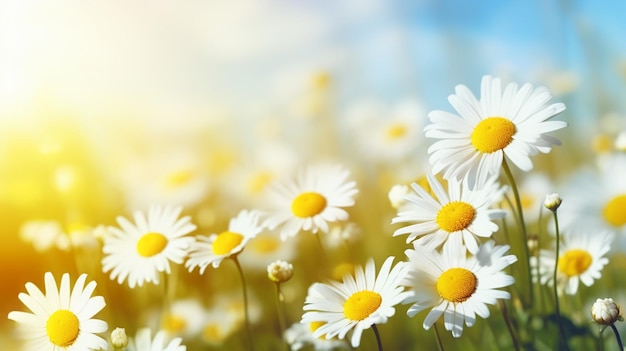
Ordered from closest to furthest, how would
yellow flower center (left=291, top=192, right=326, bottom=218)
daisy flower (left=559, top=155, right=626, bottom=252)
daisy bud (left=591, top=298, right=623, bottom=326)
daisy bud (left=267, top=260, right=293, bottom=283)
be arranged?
1. daisy bud (left=591, top=298, right=623, bottom=326)
2. daisy bud (left=267, top=260, right=293, bottom=283)
3. yellow flower center (left=291, top=192, right=326, bottom=218)
4. daisy flower (left=559, top=155, right=626, bottom=252)

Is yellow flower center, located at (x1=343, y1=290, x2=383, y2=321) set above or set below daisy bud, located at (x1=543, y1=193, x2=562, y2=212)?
below

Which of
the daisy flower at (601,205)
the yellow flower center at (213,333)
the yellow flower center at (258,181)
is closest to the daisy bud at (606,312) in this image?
the daisy flower at (601,205)

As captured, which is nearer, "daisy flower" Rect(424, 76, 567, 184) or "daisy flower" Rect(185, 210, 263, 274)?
"daisy flower" Rect(424, 76, 567, 184)

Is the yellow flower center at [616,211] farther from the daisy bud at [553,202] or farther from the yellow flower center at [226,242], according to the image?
the yellow flower center at [226,242]

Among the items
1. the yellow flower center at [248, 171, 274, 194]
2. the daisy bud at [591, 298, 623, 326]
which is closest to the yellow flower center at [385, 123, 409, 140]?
the yellow flower center at [248, 171, 274, 194]

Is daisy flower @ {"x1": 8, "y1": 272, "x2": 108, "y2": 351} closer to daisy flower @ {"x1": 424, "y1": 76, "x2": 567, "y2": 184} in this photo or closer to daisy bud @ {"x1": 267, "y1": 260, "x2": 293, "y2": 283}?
daisy bud @ {"x1": 267, "y1": 260, "x2": 293, "y2": 283}

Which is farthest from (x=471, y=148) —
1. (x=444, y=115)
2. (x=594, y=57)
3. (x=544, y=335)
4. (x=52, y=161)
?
(x=594, y=57)
